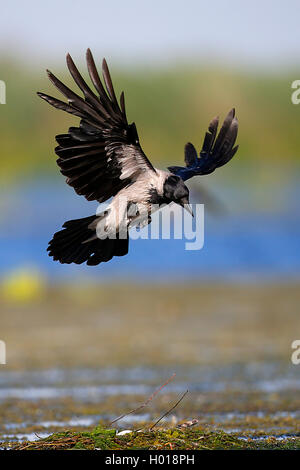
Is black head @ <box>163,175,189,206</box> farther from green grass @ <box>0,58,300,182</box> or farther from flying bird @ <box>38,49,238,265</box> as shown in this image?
green grass @ <box>0,58,300,182</box>

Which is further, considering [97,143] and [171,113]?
[171,113]

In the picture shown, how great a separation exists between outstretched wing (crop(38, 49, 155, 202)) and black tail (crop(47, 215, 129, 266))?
28cm

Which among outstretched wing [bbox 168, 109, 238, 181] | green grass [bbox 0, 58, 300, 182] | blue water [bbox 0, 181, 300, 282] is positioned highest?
green grass [bbox 0, 58, 300, 182]

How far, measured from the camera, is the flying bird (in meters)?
6.90

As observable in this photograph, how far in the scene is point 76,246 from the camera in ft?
24.7

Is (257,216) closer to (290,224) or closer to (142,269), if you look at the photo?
(290,224)

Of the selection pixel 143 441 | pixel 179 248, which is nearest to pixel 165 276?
pixel 179 248

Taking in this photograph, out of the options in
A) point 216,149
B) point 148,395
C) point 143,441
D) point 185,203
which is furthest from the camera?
point 148,395

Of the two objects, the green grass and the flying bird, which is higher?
the green grass

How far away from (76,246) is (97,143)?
0.86m

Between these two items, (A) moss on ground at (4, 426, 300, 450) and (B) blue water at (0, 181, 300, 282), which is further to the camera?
(B) blue water at (0, 181, 300, 282)

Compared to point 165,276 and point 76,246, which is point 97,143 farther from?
point 165,276

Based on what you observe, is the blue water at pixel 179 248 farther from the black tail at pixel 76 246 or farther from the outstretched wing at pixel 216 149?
the black tail at pixel 76 246

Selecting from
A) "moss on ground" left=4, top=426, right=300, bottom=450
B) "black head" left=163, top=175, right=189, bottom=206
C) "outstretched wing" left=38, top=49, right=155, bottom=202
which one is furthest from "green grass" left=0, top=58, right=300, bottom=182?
"moss on ground" left=4, top=426, right=300, bottom=450
